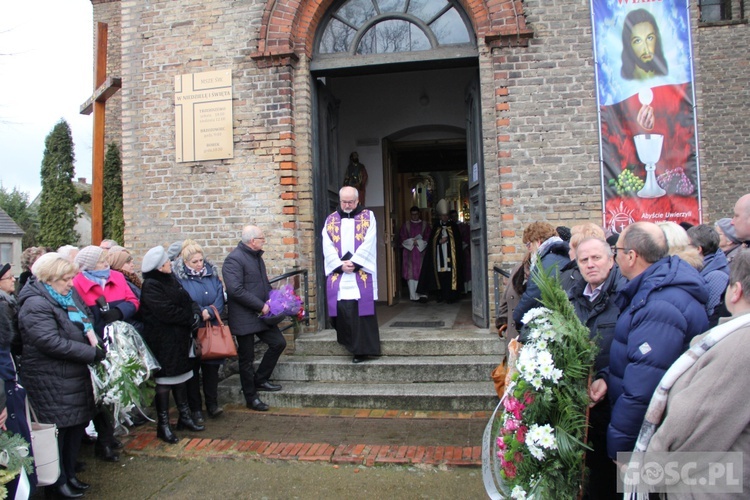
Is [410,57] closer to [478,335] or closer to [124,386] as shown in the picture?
[478,335]

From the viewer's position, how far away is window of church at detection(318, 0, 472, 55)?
6746 mm

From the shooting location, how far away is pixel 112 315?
15.3 feet

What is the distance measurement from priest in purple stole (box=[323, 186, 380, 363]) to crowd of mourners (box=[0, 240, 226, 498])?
1.22m

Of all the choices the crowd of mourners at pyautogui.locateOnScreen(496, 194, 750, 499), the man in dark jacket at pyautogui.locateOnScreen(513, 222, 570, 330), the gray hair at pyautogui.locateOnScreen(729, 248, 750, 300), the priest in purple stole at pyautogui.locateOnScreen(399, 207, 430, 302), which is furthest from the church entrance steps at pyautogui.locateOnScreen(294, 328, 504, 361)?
the gray hair at pyautogui.locateOnScreen(729, 248, 750, 300)

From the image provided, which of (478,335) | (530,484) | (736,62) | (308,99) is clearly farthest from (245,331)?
(736,62)

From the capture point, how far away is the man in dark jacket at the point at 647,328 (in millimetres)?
2369

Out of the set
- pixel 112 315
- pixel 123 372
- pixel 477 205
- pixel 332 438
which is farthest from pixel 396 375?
pixel 112 315

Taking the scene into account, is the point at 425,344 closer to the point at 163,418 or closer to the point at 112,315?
the point at 163,418

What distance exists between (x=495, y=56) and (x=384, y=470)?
4.49 meters

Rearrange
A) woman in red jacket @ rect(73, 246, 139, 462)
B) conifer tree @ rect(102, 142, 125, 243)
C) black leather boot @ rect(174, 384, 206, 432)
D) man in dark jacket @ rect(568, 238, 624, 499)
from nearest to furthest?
man in dark jacket @ rect(568, 238, 624, 499), woman in red jacket @ rect(73, 246, 139, 462), black leather boot @ rect(174, 384, 206, 432), conifer tree @ rect(102, 142, 125, 243)

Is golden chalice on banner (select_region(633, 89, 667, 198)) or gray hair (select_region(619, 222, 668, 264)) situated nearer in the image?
gray hair (select_region(619, 222, 668, 264))

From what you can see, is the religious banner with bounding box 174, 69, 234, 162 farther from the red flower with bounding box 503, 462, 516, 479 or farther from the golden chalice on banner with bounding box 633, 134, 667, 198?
the red flower with bounding box 503, 462, 516, 479

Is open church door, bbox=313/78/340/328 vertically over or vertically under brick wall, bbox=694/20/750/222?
under

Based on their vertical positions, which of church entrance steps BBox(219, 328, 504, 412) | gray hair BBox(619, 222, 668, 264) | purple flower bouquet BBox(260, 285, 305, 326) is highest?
gray hair BBox(619, 222, 668, 264)
